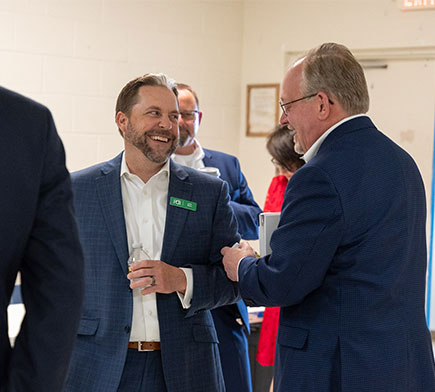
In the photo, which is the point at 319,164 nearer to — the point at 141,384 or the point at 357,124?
the point at 357,124

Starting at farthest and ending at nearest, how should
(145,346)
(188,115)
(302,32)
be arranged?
1. (302,32)
2. (188,115)
3. (145,346)

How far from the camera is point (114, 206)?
2.14 m

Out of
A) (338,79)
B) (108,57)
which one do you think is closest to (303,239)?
(338,79)

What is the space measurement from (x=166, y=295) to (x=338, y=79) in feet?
2.82

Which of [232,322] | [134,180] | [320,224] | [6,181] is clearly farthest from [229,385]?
[6,181]

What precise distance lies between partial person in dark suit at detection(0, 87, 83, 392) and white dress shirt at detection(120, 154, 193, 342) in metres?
0.92

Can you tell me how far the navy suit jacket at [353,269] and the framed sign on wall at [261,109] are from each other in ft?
10.3

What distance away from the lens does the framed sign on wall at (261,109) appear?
4.99 m

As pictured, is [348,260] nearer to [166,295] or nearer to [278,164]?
[166,295]

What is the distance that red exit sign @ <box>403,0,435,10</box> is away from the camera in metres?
4.40

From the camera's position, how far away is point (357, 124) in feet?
6.16

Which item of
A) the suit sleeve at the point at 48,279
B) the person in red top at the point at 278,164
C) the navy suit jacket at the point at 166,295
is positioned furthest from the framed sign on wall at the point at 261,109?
the suit sleeve at the point at 48,279

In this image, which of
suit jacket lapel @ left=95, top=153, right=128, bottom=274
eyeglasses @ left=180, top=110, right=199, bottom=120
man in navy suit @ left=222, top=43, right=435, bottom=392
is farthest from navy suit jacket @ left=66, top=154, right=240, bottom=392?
eyeglasses @ left=180, top=110, right=199, bottom=120

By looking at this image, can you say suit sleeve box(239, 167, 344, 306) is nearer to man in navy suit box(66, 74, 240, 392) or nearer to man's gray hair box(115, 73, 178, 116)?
man in navy suit box(66, 74, 240, 392)
